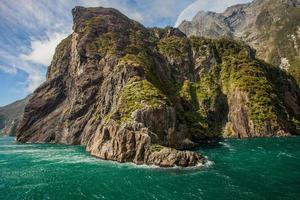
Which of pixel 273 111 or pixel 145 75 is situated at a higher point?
pixel 145 75

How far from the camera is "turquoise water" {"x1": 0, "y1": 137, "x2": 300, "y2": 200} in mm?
60469

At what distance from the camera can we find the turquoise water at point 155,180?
6047cm

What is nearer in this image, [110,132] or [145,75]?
[110,132]

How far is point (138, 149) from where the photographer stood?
329ft

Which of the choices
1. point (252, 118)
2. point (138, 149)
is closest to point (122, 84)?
point (138, 149)

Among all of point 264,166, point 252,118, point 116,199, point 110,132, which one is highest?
point 252,118

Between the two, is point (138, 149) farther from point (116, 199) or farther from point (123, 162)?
point (116, 199)

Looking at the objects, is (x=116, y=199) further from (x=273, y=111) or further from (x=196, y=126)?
(x=273, y=111)

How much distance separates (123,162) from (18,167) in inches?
1283

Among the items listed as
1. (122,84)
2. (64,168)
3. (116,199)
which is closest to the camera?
(116,199)

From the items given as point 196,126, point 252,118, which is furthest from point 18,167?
point 252,118

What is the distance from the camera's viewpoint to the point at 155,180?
237 ft

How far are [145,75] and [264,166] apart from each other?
311 feet

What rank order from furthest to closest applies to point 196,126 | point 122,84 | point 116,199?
point 196,126 < point 122,84 < point 116,199
